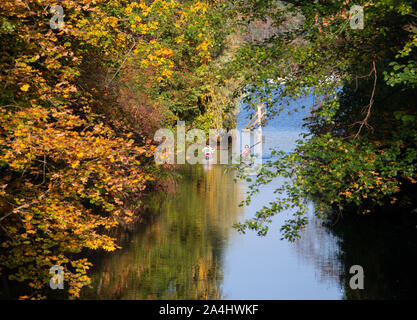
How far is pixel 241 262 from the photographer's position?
2070 centimetres

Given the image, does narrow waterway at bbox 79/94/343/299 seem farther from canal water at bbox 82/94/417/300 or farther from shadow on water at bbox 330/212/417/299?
shadow on water at bbox 330/212/417/299

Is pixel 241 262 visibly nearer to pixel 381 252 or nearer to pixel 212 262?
pixel 212 262

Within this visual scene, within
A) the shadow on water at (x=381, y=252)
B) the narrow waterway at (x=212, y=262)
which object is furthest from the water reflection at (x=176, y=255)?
the shadow on water at (x=381, y=252)

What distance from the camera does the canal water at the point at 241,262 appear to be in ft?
54.6

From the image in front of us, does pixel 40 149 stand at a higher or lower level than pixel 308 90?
lower

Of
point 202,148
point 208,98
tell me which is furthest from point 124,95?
point 202,148

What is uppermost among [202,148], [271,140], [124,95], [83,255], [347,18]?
[271,140]

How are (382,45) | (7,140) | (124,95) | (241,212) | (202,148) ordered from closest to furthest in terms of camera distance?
(7,140) → (382,45) → (124,95) → (241,212) → (202,148)

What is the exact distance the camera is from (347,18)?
11742mm

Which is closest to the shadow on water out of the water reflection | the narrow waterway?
the narrow waterway

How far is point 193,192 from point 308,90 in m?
20.5

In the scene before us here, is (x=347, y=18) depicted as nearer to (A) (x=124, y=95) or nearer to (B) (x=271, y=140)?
(A) (x=124, y=95)

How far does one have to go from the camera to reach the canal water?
16656 millimetres

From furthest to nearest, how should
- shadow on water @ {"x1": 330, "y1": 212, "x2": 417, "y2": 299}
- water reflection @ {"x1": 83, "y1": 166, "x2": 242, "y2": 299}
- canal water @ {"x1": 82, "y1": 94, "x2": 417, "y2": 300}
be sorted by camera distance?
canal water @ {"x1": 82, "y1": 94, "x2": 417, "y2": 300}, water reflection @ {"x1": 83, "y1": 166, "x2": 242, "y2": 299}, shadow on water @ {"x1": 330, "y1": 212, "x2": 417, "y2": 299}
